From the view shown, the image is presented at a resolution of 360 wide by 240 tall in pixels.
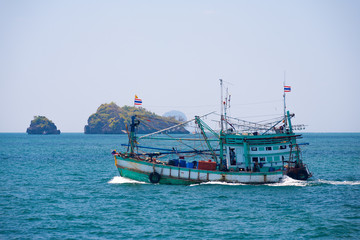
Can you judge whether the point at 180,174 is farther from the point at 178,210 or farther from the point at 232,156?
the point at 178,210

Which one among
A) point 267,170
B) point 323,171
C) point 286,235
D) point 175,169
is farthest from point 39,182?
point 323,171

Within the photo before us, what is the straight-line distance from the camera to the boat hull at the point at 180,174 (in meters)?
41.2

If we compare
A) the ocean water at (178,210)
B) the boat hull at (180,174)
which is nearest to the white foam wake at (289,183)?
the ocean water at (178,210)

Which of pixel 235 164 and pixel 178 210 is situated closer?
pixel 178 210

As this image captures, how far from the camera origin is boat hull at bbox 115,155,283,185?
41.2 metres

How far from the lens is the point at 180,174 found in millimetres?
A: 41969

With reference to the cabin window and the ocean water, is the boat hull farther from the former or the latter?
the cabin window

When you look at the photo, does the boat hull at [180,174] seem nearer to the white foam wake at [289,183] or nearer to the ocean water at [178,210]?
the white foam wake at [289,183]

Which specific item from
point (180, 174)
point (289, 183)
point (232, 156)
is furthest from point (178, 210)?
point (289, 183)

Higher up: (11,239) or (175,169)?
(175,169)

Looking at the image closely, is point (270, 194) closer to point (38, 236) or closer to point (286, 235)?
point (286, 235)

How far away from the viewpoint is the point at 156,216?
97.7 ft

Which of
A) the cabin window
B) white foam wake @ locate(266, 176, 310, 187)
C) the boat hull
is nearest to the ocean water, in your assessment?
white foam wake @ locate(266, 176, 310, 187)

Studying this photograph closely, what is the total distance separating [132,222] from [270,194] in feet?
48.8
